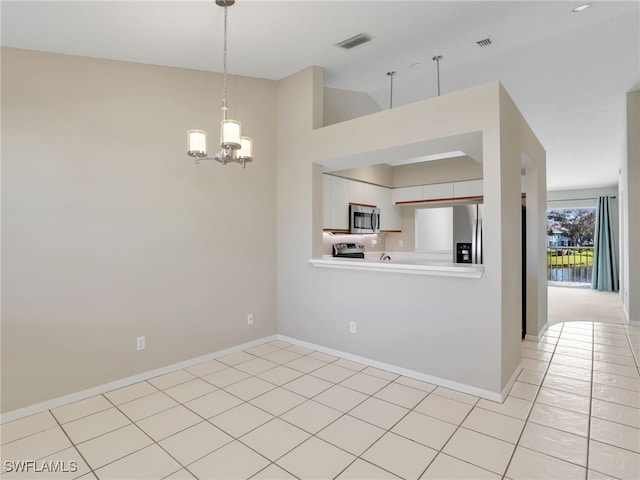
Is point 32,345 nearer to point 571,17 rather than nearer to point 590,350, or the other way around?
point 571,17

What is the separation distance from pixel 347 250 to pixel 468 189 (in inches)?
90.7

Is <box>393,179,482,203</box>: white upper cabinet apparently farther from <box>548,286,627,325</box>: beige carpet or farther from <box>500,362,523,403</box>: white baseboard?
<box>500,362,523,403</box>: white baseboard

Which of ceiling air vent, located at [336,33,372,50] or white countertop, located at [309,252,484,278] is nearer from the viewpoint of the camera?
white countertop, located at [309,252,484,278]

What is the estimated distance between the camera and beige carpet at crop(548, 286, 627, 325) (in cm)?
559

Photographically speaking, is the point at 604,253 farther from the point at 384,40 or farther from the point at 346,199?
the point at 384,40

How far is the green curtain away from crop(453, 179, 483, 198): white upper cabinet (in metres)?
5.32

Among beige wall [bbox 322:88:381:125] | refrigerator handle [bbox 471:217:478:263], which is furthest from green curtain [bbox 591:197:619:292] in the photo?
beige wall [bbox 322:88:381:125]

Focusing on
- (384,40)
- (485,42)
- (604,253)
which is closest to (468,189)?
(485,42)

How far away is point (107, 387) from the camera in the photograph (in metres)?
3.01

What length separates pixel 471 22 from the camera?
307cm

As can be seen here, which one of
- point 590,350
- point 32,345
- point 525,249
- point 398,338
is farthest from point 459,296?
point 32,345

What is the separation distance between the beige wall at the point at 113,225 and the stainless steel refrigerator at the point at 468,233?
2975 mm

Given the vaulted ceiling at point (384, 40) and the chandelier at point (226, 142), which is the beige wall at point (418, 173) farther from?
the chandelier at point (226, 142)

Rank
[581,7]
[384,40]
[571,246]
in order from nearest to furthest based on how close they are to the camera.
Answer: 1. [581,7]
2. [384,40]
3. [571,246]
